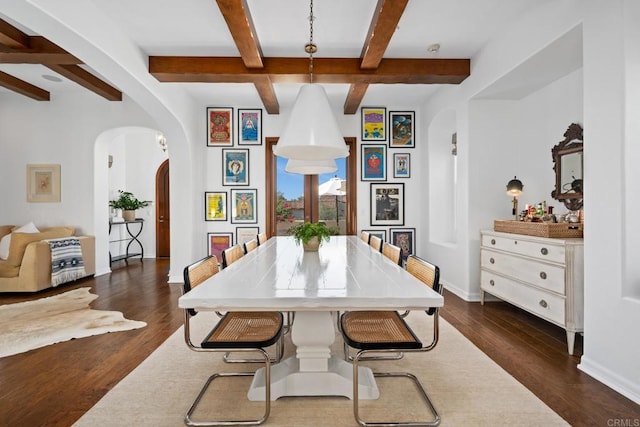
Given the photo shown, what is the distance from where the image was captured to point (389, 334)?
5.76 ft

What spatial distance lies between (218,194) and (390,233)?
278cm

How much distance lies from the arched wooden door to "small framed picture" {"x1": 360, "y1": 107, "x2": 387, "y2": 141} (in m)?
4.47

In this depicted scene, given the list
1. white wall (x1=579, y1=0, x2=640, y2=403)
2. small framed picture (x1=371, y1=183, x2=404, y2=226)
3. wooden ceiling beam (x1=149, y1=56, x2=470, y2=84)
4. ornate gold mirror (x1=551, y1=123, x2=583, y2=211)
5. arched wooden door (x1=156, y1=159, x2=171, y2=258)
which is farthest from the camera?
arched wooden door (x1=156, y1=159, x2=171, y2=258)

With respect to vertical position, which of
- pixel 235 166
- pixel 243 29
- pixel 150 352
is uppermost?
pixel 243 29

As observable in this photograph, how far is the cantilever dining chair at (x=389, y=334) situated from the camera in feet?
5.35

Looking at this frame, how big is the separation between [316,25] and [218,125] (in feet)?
9.23

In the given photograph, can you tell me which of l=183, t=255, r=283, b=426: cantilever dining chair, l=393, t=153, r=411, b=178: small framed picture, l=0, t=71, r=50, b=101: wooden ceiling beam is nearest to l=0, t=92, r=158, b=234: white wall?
l=0, t=71, r=50, b=101: wooden ceiling beam

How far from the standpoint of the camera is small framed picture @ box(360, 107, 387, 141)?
219 inches

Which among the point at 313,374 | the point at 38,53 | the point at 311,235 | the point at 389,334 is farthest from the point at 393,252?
the point at 38,53

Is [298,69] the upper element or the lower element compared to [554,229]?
upper

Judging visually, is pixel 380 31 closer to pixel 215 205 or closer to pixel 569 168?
pixel 569 168

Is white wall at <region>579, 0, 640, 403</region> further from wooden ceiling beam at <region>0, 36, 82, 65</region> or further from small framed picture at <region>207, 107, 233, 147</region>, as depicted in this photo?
small framed picture at <region>207, 107, 233, 147</region>

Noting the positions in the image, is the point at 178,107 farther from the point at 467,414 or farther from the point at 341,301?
the point at 467,414

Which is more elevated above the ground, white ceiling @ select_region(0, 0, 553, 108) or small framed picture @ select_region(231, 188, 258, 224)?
white ceiling @ select_region(0, 0, 553, 108)
